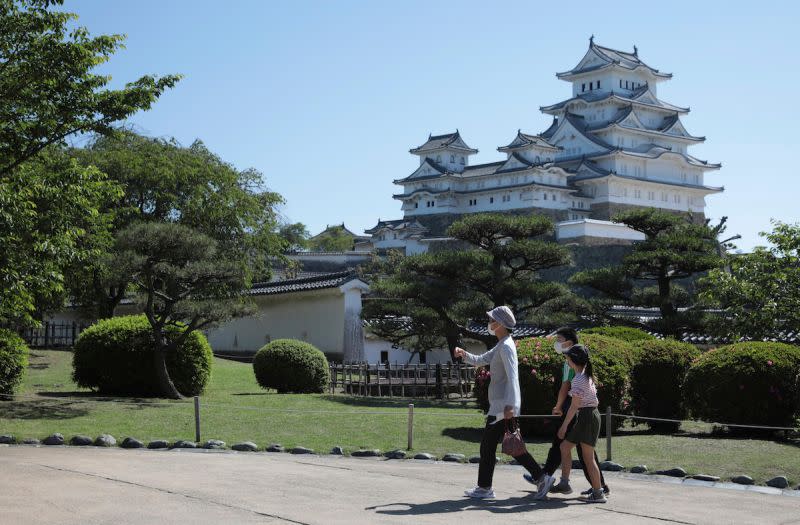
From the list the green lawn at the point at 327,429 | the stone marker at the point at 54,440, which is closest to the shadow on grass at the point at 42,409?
the green lawn at the point at 327,429

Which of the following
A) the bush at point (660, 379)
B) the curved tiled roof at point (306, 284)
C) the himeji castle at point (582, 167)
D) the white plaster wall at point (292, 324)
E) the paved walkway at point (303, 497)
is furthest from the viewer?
the himeji castle at point (582, 167)

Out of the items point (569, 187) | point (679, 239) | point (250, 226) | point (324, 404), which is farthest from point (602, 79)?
point (324, 404)

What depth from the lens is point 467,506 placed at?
7.81 m

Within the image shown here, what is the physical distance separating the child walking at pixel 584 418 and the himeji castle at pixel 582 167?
57.5 metres

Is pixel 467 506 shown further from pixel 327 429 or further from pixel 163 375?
pixel 163 375

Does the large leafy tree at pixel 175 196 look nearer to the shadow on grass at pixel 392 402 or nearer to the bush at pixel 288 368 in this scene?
the bush at pixel 288 368

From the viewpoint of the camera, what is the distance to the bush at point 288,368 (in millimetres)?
22438

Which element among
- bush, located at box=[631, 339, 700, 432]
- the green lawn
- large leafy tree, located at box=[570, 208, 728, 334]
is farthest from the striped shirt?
large leafy tree, located at box=[570, 208, 728, 334]

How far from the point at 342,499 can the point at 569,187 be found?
2420 inches

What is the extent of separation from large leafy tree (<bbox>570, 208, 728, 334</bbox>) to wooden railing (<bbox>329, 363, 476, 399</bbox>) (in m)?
4.49

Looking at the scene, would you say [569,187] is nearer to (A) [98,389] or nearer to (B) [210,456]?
(A) [98,389]

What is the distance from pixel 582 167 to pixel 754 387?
54.9m

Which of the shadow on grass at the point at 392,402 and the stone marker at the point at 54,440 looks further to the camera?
the shadow on grass at the point at 392,402

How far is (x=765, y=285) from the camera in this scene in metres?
20.7
